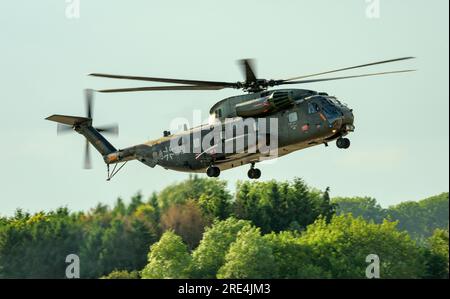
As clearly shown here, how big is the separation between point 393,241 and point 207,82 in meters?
70.0

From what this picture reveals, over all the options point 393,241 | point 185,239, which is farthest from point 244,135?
point 393,241

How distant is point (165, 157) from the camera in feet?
216

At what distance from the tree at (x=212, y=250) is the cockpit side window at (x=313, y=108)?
50586mm

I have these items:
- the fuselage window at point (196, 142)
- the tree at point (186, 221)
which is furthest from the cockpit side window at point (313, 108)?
the tree at point (186, 221)

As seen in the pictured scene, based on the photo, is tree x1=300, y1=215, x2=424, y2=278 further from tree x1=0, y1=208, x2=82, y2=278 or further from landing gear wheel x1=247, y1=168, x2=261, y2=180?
landing gear wheel x1=247, y1=168, x2=261, y2=180

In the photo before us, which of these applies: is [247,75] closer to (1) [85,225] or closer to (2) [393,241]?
(1) [85,225]

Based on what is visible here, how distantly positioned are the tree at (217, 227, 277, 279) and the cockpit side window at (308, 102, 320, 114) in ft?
163

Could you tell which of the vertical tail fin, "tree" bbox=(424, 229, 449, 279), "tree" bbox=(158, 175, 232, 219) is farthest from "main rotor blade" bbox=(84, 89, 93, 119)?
"tree" bbox=(424, 229, 449, 279)

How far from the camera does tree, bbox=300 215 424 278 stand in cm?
11894

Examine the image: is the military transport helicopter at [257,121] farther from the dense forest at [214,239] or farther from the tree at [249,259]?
the tree at [249,259]

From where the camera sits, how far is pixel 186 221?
106062 millimetres

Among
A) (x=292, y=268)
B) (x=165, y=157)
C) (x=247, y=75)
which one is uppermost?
(x=247, y=75)

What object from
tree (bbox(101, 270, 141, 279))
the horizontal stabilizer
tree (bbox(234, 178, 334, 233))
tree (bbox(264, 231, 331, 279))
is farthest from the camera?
tree (bbox(234, 178, 334, 233))

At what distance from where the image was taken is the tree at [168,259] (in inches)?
4065
